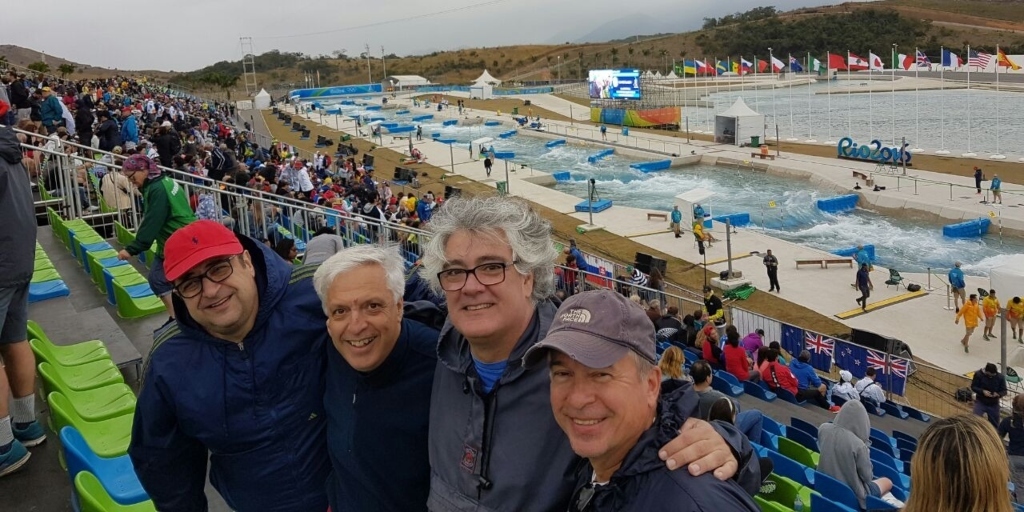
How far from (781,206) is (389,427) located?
1322 inches

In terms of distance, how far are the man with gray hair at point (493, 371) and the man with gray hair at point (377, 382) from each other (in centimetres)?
16

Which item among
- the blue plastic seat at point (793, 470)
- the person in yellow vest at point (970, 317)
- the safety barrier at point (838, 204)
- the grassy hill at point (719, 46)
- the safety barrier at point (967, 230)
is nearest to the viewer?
the blue plastic seat at point (793, 470)

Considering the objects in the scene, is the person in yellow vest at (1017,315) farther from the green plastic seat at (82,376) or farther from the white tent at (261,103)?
the white tent at (261,103)

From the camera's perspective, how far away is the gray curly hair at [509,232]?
2.42m

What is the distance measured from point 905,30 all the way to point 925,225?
108m

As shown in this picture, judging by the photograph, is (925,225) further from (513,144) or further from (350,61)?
(350,61)

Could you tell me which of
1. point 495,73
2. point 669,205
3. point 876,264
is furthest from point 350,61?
point 876,264

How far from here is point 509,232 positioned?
2.42 m

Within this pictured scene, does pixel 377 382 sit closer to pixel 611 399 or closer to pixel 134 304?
pixel 611 399

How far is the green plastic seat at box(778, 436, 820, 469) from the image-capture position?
7570 millimetres

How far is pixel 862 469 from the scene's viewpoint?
19.2 ft

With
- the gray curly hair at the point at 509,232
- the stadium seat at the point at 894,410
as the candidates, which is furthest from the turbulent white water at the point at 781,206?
the gray curly hair at the point at 509,232

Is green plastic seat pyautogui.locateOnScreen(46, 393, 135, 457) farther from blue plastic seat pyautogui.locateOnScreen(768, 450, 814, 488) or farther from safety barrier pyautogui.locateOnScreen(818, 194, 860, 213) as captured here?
safety barrier pyautogui.locateOnScreen(818, 194, 860, 213)

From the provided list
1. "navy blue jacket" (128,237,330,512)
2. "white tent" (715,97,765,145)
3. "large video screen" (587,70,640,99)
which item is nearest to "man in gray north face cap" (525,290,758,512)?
"navy blue jacket" (128,237,330,512)
